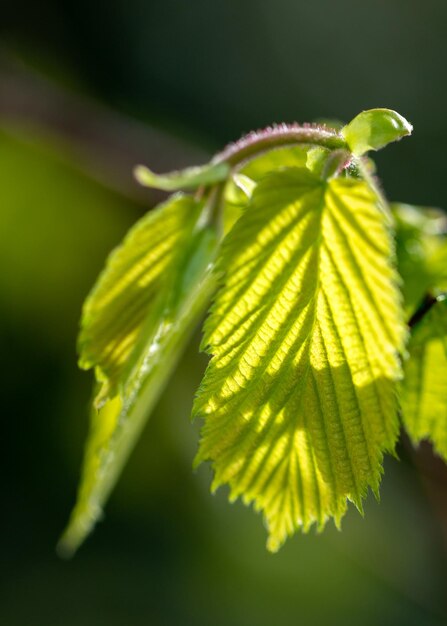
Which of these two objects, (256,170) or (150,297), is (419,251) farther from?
(150,297)

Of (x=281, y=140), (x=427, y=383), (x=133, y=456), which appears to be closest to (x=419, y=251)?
(x=427, y=383)

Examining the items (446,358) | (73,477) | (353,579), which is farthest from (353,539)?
(446,358)

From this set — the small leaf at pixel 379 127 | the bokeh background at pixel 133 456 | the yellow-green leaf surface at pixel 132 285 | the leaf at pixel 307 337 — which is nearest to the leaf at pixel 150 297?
the yellow-green leaf surface at pixel 132 285

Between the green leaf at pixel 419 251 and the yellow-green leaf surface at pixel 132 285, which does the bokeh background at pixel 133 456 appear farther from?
the yellow-green leaf surface at pixel 132 285

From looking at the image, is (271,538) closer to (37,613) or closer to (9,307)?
(9,307)

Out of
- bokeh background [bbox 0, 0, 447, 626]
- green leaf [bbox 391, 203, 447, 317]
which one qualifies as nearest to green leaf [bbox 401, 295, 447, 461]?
green leaf [bbox 391, 203, 447, 317]

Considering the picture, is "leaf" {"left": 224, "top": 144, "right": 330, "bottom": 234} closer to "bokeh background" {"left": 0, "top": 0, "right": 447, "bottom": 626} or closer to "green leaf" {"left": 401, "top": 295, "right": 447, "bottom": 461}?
"green leaf" {"left": 401, "top": 295, "right": 447, "bottom": 461}
